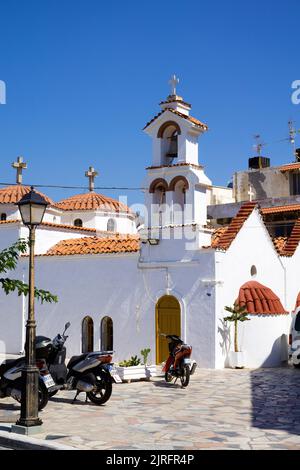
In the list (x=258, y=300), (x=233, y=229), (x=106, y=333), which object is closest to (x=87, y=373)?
(x=258, y=300)

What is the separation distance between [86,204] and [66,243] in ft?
29.9

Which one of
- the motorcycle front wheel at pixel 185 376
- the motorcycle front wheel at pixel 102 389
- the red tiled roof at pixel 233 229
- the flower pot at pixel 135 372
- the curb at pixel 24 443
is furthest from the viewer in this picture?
the red tiled roof at pixel 233 229

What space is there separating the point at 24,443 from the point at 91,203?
23726 mm

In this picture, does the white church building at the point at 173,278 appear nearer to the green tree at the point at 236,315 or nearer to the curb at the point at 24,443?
the green tree at the point at 236,315

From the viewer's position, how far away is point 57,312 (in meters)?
22.0

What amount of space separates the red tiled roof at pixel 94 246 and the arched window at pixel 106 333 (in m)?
2.28

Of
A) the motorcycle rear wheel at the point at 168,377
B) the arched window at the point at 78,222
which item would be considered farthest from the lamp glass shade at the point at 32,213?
the arched window at the point at 78,222

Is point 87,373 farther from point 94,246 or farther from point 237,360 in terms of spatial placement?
point 94,246

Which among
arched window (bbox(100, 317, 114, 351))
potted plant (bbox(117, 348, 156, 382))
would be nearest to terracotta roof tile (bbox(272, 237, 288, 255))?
arched window (bbox(100, 317, 114, 351))

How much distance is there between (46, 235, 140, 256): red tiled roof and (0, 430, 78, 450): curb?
35.3 feet

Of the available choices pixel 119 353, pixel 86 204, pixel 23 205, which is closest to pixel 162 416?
pixel 23 205

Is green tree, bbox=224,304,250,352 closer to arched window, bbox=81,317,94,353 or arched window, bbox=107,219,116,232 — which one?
arched window, bbox=81,317,94,353

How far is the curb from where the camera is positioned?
9.05 m

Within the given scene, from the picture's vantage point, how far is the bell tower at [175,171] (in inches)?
744
